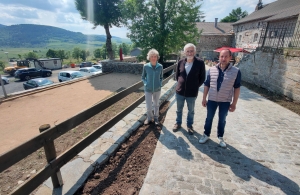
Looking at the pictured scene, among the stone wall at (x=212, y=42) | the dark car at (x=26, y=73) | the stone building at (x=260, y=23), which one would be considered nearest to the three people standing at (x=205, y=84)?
the stone building at (x=260, y=23)

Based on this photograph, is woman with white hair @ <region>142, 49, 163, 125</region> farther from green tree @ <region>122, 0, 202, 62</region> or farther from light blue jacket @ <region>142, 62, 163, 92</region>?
green tree @ <region>122, 0, 202, 62</region>

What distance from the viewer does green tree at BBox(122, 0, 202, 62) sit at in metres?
15.0

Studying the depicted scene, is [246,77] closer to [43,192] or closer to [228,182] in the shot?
[228,182]

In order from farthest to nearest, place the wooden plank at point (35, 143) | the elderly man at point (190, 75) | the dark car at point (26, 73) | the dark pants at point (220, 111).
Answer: the dark car at point (26, 73)
the elderly man at point (190, 75)
the dark pants at point (220, 111)
the wooden plank at point (35, 143)

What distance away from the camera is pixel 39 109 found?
23.0 feet

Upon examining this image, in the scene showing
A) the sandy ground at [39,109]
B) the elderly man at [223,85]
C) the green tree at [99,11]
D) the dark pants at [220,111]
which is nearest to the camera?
the elderly man at [223,85]

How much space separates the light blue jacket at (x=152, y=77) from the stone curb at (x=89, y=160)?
1.07 meters

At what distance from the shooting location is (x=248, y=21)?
941 inches

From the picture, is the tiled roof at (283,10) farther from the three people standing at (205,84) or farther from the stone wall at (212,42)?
the three people standing at (205,84)

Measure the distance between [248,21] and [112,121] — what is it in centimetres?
2960

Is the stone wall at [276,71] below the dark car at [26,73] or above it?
above

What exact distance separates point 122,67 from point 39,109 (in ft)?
30.5

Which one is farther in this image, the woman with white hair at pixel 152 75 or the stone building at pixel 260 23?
the stone building at pixel 260 23

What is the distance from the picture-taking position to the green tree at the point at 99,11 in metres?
19.1
